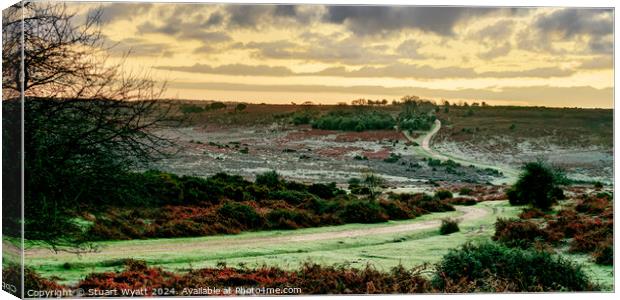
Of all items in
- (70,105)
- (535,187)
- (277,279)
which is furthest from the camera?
(535,187)

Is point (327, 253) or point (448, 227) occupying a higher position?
point (448, 227)

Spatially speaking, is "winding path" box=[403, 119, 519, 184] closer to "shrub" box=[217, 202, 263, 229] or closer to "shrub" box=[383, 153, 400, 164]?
"shrub" box=[383, 153, 400, 164]

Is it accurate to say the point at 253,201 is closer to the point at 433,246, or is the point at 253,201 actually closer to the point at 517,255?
the point at 433,246

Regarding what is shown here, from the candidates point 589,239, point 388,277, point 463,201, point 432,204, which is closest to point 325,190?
point 388,277

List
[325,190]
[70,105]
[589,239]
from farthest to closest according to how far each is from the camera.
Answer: [589,239]
[325,190]
[70,105]

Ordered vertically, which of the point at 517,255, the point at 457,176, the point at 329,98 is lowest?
the point at 517,255

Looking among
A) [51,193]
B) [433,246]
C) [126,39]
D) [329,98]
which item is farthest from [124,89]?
[433,246]

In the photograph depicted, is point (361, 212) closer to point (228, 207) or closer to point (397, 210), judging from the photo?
point (397, 210)
